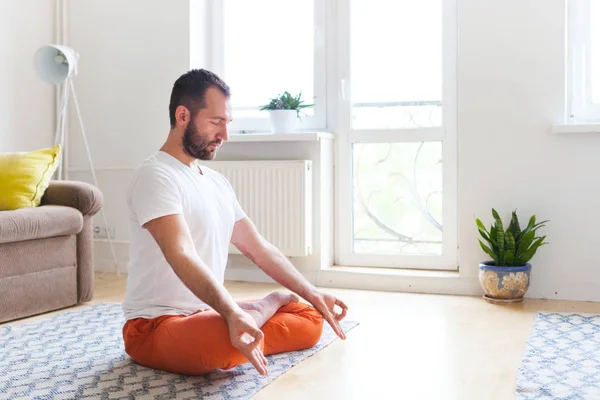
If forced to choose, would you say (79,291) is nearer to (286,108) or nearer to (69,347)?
(69,347)

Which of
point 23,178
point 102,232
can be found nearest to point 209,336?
point 23,178

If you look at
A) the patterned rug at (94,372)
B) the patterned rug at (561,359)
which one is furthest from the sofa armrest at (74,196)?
the patterned rug at (561,359)

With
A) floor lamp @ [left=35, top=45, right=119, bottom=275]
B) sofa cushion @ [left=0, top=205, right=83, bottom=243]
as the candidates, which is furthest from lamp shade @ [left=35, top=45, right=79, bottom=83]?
sofa cushion @ [left=0, top=205, right=83, bottom=243]

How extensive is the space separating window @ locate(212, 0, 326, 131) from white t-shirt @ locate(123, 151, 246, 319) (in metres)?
1.91

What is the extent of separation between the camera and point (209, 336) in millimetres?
1919

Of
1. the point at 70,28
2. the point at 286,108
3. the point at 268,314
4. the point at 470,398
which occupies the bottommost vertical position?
the point at 470,398

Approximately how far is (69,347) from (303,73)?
2.16m

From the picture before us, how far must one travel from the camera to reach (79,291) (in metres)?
3.16

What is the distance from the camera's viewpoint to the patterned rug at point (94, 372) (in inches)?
74.4

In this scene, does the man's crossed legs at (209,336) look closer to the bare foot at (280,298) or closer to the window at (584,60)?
the bare foot at (280,298)

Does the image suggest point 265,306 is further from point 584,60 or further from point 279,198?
point 584,60

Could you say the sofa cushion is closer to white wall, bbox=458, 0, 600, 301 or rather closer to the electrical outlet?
the electrical outlet

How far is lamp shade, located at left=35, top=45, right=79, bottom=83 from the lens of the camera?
3.87 m

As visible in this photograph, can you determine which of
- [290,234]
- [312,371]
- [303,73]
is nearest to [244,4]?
[303,73]
